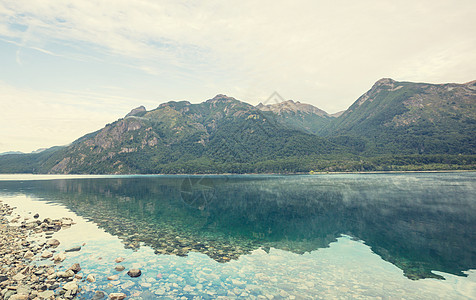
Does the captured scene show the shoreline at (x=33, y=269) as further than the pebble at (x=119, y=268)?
No

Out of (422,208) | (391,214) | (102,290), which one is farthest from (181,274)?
(422,208)

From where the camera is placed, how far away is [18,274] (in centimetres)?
1850

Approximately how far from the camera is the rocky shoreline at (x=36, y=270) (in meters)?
15.8

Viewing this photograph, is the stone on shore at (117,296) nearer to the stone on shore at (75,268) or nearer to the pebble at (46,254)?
the stone on shore at (75,268)

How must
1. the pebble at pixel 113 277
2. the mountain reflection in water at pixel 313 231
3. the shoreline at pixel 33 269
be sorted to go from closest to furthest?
the shoreline at pixel 33 269
the pebble at pixel 113 277
the mountain reflection in water at pixel 313 231

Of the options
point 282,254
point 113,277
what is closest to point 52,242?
point 113,277

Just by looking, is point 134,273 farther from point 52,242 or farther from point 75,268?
point 52,242

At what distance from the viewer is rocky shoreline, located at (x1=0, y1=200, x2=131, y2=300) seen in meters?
15.8

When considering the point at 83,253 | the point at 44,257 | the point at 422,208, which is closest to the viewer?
the point at 44,257

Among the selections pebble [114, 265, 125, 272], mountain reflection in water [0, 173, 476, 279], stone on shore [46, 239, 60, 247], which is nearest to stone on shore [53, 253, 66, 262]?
stone on shore [46, 239, 60, 247]

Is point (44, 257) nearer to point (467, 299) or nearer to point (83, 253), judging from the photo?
point (83, 253)

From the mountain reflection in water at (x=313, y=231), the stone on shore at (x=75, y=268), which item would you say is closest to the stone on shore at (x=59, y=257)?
the stone on shore at (x=75, y=268)

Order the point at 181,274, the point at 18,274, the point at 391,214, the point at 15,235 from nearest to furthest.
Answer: the point at 18,274 → the point at 181,274 → the point at 15,235 → the point at 391,214

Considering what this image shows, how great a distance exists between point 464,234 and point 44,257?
2148 inches
